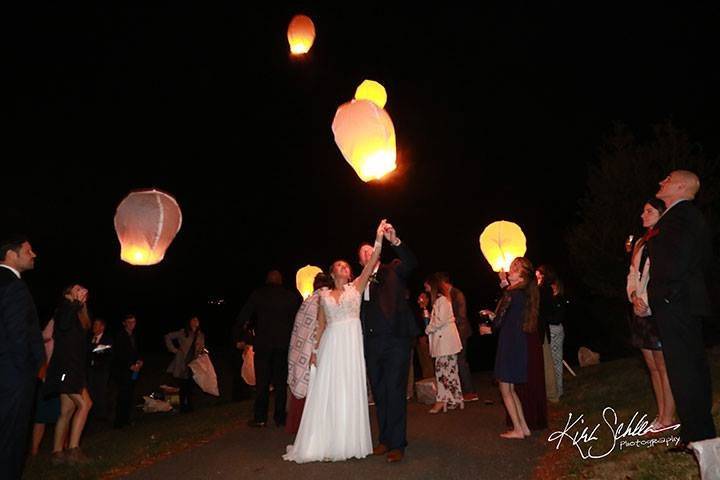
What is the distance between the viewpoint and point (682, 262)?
5148mm

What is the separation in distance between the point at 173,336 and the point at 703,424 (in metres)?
11.7

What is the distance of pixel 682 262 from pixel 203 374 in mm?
11057

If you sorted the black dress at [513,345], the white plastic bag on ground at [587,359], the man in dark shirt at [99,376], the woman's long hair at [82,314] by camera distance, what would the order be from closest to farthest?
the black dress at [513,345], the woman's long hair at [82,314], the man in dark shirt at [99,376], the white plastic bag on ground at [587,359]

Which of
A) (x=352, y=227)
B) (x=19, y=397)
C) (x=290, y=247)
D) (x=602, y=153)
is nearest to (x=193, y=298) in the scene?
(x=290, y=247)

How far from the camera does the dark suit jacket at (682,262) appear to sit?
5148 millimetres

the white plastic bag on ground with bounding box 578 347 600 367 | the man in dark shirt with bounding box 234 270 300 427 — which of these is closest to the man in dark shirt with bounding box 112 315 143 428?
the man in dark shirt with bounding box 234 270 300 427

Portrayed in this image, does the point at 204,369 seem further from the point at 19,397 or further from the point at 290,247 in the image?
the point at 290,247

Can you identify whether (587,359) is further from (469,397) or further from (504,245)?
(504,245)

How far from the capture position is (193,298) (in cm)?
4397

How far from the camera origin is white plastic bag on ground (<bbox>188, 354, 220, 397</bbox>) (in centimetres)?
1379

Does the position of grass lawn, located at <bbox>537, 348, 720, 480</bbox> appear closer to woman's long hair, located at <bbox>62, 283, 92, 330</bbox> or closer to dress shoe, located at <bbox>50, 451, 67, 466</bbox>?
dress shoe, located at <bbox>50, 451, 67, 466</bbox>

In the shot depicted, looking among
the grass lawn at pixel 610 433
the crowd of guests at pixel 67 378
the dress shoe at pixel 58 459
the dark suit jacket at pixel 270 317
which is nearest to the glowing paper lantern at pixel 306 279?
the dark suit jacket at pixel 270 317

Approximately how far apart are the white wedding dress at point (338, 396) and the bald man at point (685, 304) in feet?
10.9

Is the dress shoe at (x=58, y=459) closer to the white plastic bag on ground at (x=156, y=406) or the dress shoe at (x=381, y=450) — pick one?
the dress shoe at (x=381, y=450)
